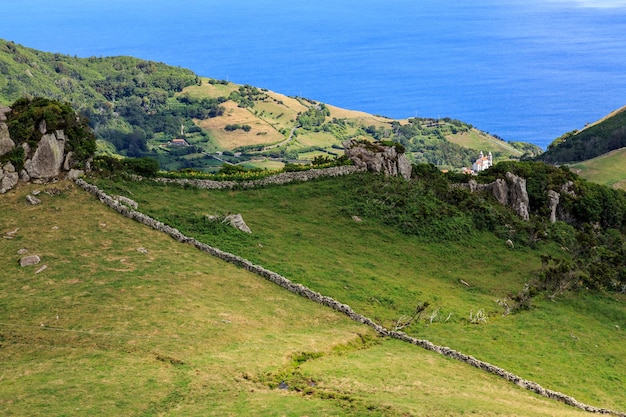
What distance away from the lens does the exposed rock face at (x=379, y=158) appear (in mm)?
66125

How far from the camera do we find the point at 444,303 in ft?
150

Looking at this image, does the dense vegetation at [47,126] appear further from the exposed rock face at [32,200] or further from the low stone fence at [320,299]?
the low stone fence at [320,299]

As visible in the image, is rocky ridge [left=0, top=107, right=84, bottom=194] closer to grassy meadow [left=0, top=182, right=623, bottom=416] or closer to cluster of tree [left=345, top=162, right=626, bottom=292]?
grassy meadow [left=0, top=182, right=623, bottom=416]

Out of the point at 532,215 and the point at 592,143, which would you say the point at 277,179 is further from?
the point at 592,143

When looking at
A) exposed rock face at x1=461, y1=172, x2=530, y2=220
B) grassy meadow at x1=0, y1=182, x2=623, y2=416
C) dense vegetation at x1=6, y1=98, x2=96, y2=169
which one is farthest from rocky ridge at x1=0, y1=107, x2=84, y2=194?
exposed rock face at x1=461, y1=172, x2=530, y2=220

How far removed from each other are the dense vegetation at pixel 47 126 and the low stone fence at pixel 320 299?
136 inches

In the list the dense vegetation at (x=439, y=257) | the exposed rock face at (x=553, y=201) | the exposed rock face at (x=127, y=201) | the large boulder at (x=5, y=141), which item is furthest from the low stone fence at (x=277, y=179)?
the exposed rock face at (x=553, y=201)

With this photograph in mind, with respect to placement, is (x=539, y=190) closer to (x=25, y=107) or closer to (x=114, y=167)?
(x=114, y=167)

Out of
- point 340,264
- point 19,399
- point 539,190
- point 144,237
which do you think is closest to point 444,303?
point 340,264

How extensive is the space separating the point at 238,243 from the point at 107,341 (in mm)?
16202

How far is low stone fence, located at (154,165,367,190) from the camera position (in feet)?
194

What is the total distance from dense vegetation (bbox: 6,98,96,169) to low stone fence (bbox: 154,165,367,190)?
237 inches

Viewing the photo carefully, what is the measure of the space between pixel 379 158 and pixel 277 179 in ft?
31.9

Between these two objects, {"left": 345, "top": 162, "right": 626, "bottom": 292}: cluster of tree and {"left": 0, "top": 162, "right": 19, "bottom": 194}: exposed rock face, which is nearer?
{"left": 0, "top": 162, "right": 19, "bottom": 194}: exposed rock face
